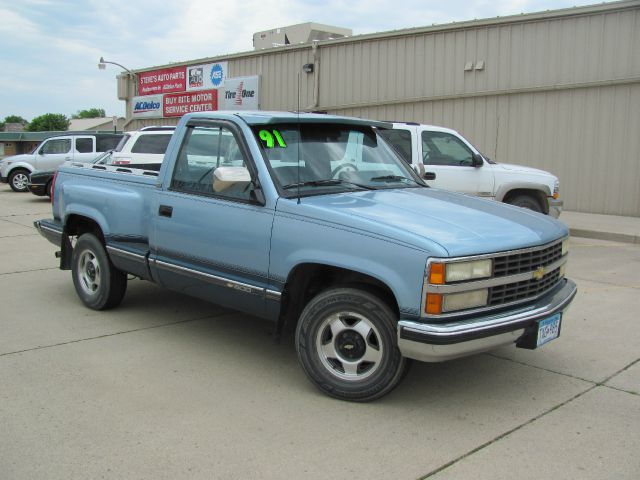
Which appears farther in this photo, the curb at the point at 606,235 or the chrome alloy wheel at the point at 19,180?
the chrome alloy wheel at the point at 19,180

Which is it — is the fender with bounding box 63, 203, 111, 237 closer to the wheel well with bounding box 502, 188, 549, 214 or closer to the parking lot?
the parking lot

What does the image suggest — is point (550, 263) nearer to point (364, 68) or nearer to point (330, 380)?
point (330, 380)

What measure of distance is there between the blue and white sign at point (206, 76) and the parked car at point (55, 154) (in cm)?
528

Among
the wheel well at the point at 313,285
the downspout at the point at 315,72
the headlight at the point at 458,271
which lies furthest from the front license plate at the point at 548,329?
the downspout at the point at 315,72

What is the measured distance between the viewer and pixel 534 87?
612 inches

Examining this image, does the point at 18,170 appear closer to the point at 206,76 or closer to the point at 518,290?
the point at 206,76

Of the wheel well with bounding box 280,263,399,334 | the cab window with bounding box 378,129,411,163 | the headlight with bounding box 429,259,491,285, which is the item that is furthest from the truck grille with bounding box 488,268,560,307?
the cab window with bounding box 378,129,411,163

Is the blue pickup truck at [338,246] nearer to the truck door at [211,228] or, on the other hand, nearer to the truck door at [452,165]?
the truck door at [211,228]

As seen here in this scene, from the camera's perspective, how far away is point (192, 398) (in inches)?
163

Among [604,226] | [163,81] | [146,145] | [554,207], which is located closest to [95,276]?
[554,207]

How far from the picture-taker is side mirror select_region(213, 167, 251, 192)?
14.2ft

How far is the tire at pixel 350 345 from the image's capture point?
389 centimetres

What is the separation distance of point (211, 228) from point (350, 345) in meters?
1.42

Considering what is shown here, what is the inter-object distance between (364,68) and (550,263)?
613 inches
